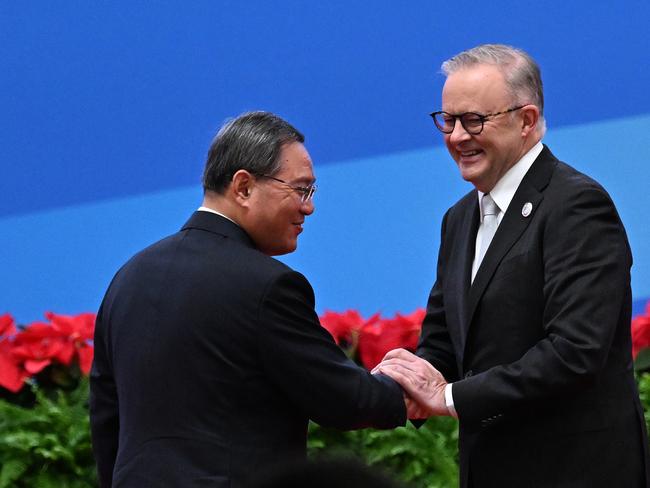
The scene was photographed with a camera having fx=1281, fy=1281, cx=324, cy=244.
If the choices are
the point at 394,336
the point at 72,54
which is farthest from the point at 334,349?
the point at 72,54

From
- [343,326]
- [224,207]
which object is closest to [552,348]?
[224,207]

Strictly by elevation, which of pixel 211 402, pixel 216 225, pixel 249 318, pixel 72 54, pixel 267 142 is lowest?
pixel 211 402

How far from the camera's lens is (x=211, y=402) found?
253cm

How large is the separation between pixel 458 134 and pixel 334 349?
595 millimetres

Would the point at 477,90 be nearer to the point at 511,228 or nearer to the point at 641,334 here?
the point at 511,228

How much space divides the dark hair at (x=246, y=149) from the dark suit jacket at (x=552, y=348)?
0.52 m

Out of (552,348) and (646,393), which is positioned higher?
(646,393)

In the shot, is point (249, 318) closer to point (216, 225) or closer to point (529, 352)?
point (216, 225)

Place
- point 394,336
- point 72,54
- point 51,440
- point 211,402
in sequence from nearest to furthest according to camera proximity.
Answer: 1. point 211,402
2. point 51,440
3. point 394,336
4. point 72,54

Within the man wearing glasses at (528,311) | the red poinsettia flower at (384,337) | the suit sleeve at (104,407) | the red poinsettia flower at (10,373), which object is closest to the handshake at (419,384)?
the man wearing glasses at (528,311)

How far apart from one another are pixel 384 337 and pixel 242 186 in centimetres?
129

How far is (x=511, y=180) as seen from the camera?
9.48ft

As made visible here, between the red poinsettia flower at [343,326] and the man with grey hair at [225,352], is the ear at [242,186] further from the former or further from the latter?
the red poinsettia flower at [343,326]

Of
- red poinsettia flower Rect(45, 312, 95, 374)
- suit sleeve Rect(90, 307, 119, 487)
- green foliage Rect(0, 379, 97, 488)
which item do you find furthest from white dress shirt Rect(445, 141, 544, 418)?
red poinsettia flower Rect(45, 312, 95, 374)
